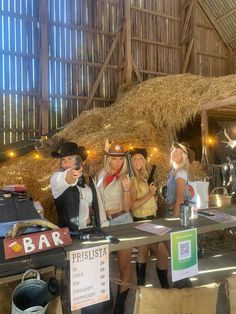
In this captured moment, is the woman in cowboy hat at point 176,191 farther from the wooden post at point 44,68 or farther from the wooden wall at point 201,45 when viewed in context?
the wooden wall at point 201,45

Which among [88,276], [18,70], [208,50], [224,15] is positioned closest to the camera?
[88,276]

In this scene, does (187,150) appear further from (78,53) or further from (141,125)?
(78,53)

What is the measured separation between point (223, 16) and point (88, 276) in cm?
1189

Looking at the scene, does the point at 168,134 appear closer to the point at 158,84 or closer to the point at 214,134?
the point at 158,84

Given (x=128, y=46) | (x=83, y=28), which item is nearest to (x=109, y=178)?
(x=128, y=46)

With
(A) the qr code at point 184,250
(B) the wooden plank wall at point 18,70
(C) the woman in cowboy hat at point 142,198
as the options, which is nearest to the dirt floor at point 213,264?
(C) the woman in cowboy hat at point 142,198

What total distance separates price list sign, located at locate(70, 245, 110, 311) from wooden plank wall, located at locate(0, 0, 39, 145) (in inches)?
290

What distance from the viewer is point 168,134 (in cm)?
708

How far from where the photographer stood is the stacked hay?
5.48 metres

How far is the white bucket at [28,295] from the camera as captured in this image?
1487mm

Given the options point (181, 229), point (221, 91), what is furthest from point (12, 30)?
point (181, 229)

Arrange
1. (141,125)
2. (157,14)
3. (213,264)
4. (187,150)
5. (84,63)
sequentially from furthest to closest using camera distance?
(157,14), (84,63), (141,125), (213,264), (187,150)

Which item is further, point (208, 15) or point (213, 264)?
point (208, 15)

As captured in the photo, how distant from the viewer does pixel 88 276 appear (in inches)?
67.7
